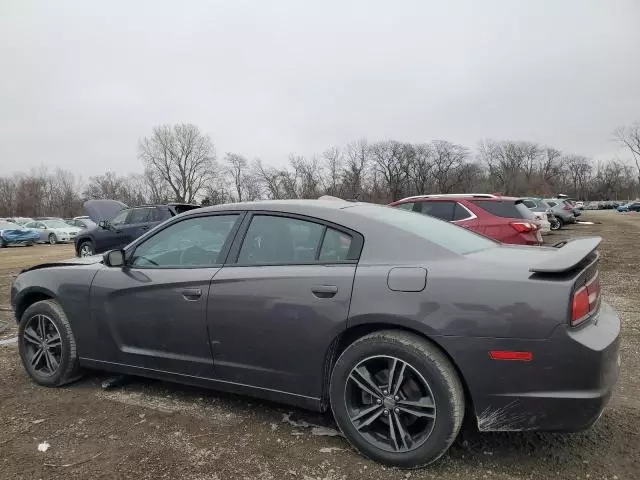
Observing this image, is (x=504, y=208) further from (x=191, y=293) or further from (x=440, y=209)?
(x=191, y=293)

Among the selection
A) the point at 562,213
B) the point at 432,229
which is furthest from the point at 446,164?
the point at 432,229

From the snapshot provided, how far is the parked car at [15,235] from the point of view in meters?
23.3

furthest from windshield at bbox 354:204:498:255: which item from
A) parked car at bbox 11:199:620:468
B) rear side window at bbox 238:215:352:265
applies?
rear side window at bbox 238:215:352:265

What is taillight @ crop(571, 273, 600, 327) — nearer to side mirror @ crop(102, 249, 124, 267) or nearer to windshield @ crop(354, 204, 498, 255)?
windshield @ crop(354, 204, 498, 255)

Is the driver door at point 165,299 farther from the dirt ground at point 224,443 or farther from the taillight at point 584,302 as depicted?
the taillight at point 584,302

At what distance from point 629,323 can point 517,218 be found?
139 inches

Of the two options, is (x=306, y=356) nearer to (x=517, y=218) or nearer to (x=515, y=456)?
(x=515, y=456)

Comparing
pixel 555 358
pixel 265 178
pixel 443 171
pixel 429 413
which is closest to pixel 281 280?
pixel 429 413

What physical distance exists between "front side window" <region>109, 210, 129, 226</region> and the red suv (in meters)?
8.55

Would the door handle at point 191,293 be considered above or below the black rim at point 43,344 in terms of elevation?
above

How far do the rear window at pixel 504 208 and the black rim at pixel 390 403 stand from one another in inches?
256

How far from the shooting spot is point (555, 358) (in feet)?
7.20

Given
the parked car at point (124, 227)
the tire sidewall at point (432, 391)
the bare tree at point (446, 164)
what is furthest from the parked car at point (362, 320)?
the bare tree at point (446, 164)

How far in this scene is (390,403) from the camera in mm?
2545
